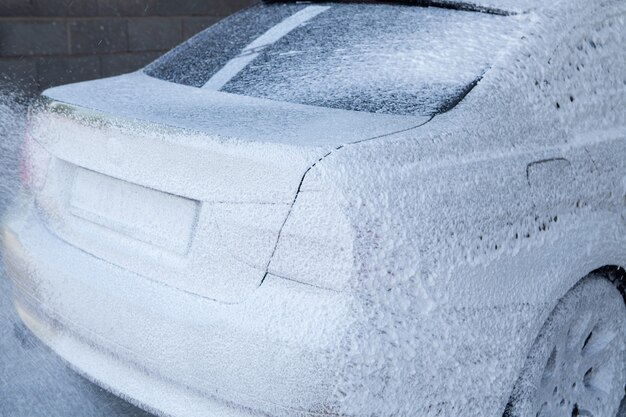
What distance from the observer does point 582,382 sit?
9.02ft

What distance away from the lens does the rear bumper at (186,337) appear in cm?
196

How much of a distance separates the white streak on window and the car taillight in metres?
0.59

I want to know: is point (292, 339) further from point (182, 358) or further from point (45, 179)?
point (45, 179)

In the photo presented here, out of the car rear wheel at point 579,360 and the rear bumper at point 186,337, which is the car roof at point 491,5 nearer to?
the car rear wheel at point 579,360

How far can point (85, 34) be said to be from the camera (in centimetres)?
646

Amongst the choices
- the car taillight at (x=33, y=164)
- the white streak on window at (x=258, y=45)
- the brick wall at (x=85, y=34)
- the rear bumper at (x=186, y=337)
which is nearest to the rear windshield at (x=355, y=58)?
the white streak on window at (x=258, y=45)

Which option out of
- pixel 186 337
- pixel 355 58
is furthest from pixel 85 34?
pixel 186 337

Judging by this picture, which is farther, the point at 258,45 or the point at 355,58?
the point at 258,45

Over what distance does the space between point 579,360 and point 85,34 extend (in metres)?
4.97

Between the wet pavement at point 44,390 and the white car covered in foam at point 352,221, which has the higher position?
the white car covered in foam at point 352,221

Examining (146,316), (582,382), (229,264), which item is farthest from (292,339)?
(582,382)

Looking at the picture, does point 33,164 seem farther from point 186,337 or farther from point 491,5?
point 491,5

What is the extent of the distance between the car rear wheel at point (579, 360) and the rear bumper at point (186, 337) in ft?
2.36

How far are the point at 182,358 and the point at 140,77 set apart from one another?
137 cm
